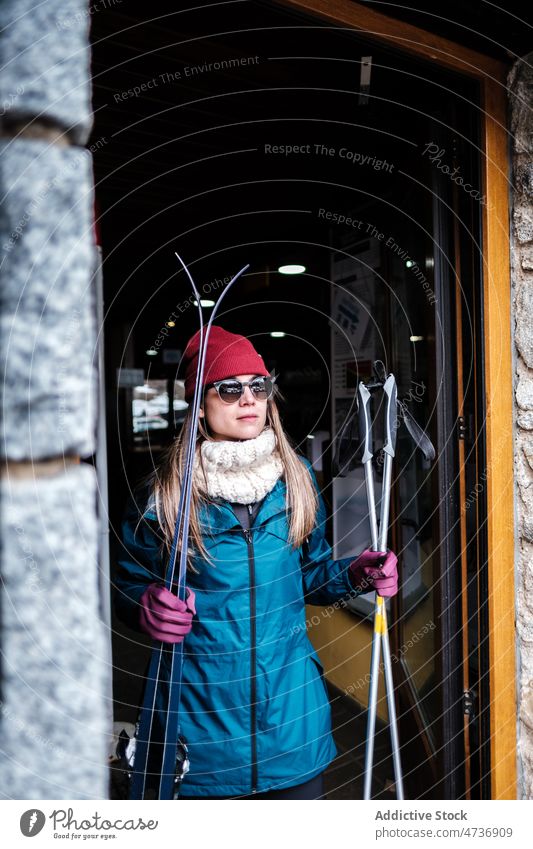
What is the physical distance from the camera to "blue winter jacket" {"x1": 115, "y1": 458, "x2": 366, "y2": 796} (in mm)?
1400

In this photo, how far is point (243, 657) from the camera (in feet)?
4.65

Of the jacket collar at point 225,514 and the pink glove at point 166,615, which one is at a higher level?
the jacket collar at point 225,514

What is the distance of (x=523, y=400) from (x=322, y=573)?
0.82m

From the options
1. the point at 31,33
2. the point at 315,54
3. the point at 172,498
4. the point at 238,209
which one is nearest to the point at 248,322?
the point at 238,209

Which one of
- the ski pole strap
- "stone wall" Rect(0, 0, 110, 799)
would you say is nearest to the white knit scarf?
the ski pole strap

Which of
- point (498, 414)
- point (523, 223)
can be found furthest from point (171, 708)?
point (523, 223)

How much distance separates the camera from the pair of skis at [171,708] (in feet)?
4.27

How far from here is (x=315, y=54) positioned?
67.4 inches

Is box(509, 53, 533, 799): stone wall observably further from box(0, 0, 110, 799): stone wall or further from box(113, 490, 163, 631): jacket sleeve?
box(0, 0, 110, 799): stone wall

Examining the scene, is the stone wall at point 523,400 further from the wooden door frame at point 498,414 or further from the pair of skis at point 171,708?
the pair of skis at point 171,708

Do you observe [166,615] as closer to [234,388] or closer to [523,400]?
[234,388]

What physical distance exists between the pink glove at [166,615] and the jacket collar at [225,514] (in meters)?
0.21

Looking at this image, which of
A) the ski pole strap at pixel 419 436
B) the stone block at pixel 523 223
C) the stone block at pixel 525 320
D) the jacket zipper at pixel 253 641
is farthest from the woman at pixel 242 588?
the stone block at pixel 523 223

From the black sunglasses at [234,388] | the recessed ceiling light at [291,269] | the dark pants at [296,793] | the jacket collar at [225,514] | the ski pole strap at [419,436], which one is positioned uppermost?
the recessed ceiling light at [291,269]
